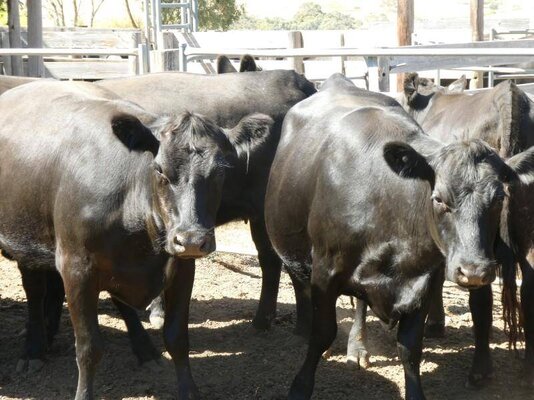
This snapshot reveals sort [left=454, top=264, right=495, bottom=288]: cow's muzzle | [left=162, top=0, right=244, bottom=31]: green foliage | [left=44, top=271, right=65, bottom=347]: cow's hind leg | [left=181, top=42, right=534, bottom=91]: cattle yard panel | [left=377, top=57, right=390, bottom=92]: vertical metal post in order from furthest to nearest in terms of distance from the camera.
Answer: [left=162, top=0, right=244, bottom=31]: green foliage, [left=377, top=57, right=390, bottom=92]: vertical metal post, [left=181, top=42, right=534, bottom=91]: cattle yard panel, [left=44, top=271, right=65, bottom=347]: cow's hind leg, [left=454, top=264, right=495, bottom=288]: cow's muzzle

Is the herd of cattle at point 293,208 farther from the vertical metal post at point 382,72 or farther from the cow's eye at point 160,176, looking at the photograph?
the vertical metal post at point 382,72

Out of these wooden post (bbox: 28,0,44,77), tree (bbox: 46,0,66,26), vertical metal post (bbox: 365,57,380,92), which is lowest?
vertical metal post (bbox: 365,57,380,92)

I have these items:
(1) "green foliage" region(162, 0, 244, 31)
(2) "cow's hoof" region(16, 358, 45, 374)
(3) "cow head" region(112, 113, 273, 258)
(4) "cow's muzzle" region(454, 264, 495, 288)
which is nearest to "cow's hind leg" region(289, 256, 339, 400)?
(3) "cow head" region(112, 113, 273, 258)

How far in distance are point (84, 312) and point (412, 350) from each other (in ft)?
6.15

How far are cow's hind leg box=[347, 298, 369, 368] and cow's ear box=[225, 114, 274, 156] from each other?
1560 mm

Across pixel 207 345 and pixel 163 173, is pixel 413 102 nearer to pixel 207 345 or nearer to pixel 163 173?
pixel 207 345

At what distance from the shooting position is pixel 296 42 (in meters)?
14.7

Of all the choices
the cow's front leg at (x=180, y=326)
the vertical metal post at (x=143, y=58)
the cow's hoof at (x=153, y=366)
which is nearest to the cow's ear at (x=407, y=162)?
the cow's front leg at (x=180, y=326)

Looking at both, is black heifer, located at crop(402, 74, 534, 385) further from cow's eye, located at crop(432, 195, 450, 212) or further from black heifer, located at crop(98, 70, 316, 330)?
black heifer, located at crop(98, 70, 316, 330)

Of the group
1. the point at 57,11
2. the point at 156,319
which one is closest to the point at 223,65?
the point at 156,319

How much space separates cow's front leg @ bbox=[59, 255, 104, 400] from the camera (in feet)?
17.2

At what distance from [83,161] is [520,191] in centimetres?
253

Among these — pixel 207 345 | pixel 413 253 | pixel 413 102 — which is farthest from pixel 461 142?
pixel 413 102

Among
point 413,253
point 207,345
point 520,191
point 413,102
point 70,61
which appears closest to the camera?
point 413,253
